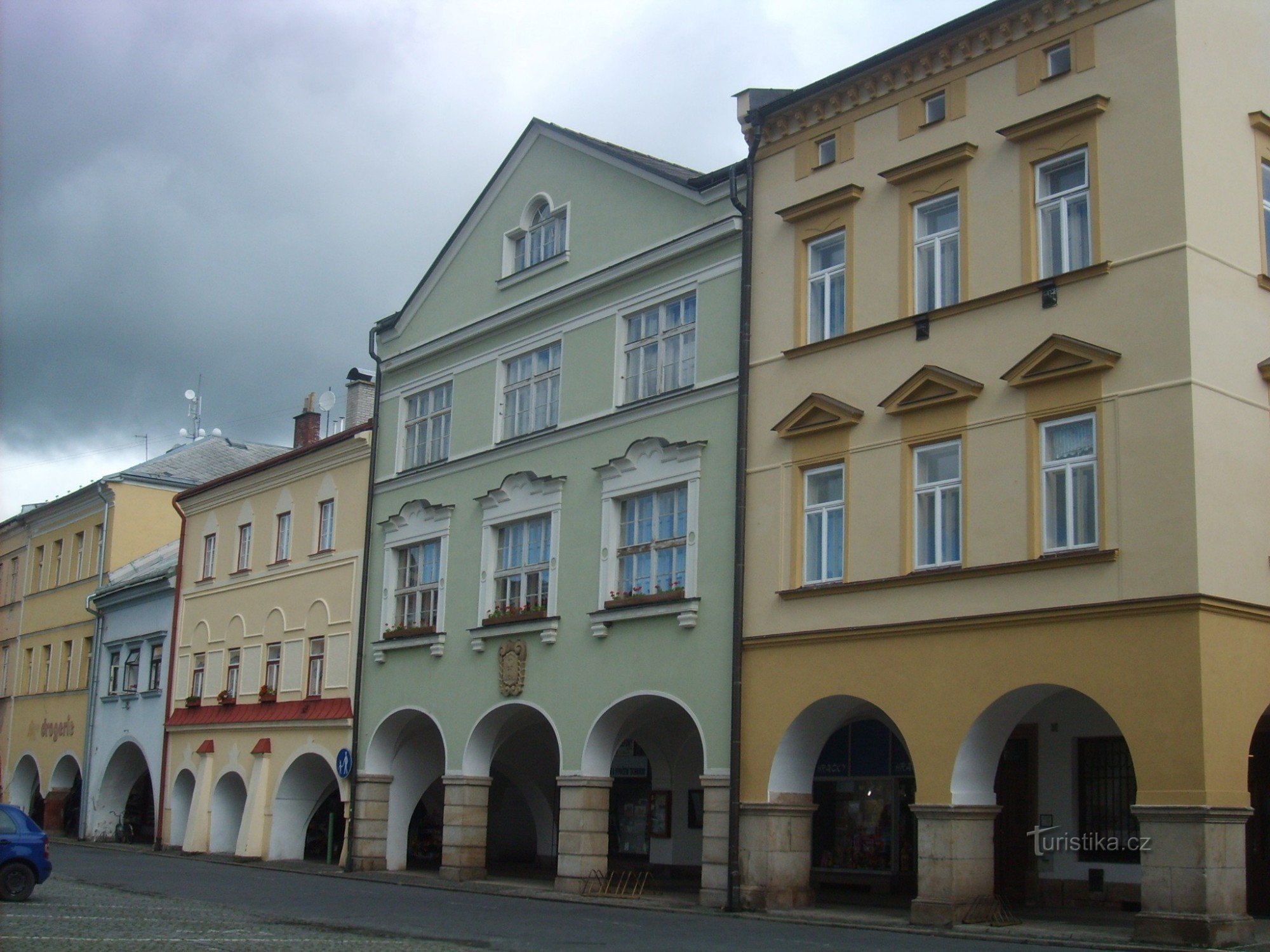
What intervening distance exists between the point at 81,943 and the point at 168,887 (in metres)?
10.9

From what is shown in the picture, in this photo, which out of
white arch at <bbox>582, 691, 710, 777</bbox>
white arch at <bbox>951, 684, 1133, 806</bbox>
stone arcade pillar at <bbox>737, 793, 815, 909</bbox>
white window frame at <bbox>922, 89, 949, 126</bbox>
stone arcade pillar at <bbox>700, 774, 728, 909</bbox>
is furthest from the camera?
white arch at <bbox>582, 691, 710, 777</bbox>

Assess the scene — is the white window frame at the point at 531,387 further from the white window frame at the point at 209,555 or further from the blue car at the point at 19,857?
the white window frame at the point at 209,555

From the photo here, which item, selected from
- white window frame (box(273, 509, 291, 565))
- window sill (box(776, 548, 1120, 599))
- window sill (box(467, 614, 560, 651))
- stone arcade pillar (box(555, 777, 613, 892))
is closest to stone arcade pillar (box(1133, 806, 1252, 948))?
window sill (box(776, 548, 1120, 599))

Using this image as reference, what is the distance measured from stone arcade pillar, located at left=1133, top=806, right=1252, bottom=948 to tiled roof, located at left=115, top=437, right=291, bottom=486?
115 feet

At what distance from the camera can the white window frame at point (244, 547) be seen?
37.6m

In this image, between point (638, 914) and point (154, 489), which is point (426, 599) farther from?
point (154, 489)

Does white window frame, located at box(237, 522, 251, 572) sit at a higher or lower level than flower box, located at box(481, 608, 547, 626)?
higher

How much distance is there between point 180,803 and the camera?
38719mm

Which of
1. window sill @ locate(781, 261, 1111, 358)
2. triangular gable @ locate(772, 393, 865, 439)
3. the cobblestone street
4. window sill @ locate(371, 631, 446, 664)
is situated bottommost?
the cobblestone street

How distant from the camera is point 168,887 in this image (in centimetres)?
2534

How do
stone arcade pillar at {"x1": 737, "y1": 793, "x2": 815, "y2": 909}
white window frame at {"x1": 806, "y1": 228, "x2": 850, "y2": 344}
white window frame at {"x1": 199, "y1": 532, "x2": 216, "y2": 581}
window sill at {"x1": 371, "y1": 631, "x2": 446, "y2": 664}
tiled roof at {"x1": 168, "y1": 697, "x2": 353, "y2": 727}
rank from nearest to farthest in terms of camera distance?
stone arcade pillar at {"x1": 737, "y1": 793, "x2": 815, "y2": 909}, white window frame at {"x1": 806, "y1": 228, "x2": 850, "y2": 344}, window sill at {"x1": 371, "y1": 631, "x2": 446, "y2": 664}, tiled roof at {"x1": 168, "y1": 697, "x2": 353, "y2": 727}, white window frame at {"x1": 199, "y1": 532, "x2": 216, "y2": 581}

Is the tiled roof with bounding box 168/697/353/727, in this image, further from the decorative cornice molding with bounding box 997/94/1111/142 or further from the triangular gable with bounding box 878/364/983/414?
the decorative cornice molding with bounding box 997/94/1111/142

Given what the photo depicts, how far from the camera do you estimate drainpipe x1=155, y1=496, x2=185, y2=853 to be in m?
38.6

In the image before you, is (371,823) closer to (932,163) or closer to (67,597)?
(932,163)
